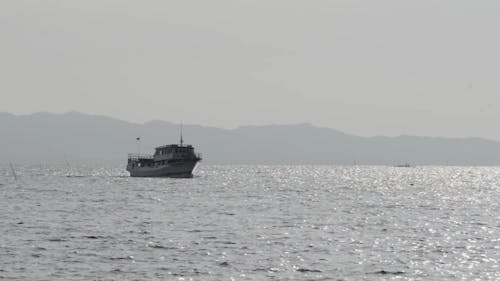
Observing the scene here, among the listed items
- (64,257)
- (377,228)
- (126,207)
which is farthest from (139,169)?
(64,257)

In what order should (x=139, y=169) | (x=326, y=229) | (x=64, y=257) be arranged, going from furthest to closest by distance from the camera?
(x=139, y=169)
(x=326, y=229)
(x=64, y=257)

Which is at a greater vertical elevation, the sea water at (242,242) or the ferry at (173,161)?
the ferry at (173,161)

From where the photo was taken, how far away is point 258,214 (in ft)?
279

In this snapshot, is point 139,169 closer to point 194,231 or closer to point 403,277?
point 194,231

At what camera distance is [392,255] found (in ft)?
172

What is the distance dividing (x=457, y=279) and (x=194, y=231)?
27640 mm

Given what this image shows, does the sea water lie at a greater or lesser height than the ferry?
lesser

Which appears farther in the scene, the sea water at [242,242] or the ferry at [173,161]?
the ferry at [173,161]

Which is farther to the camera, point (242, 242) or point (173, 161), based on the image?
point (173, 161)

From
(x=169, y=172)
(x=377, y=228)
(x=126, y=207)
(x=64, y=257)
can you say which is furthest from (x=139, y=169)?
(x=64, y=257)

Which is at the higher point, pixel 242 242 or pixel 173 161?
pixel 173 161

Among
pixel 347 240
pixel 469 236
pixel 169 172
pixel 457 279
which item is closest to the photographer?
pixel 457 279

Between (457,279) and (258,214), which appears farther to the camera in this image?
(258,214)

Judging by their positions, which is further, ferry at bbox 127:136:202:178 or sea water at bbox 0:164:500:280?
ferry at bbox 127:136:202:178
